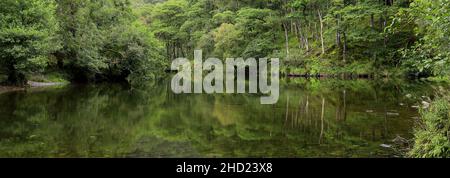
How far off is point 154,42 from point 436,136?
4177 centimetres

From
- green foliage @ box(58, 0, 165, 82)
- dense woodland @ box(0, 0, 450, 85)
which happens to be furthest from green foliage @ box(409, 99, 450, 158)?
green foliage @ box(58, 0, 165, 82)

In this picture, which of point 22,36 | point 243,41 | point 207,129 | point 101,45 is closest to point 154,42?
point 101,45

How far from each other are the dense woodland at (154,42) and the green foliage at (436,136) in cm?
1205

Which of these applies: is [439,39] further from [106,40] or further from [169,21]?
[169,21]

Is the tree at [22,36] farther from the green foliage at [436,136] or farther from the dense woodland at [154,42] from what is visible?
the green foliage at [436,136]

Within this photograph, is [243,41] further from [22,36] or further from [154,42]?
[22,36]

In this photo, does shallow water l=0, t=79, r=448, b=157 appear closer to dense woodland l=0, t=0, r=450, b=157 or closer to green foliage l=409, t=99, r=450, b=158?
green foliage l=409, t=99, r=450, b=158

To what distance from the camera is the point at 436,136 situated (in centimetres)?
737

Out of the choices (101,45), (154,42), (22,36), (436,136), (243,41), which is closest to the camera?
(436,136)

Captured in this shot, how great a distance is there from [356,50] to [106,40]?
24.4 meters

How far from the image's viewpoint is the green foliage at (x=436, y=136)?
7.02 meters

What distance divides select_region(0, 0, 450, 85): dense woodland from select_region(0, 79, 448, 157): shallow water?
7.32 metres
